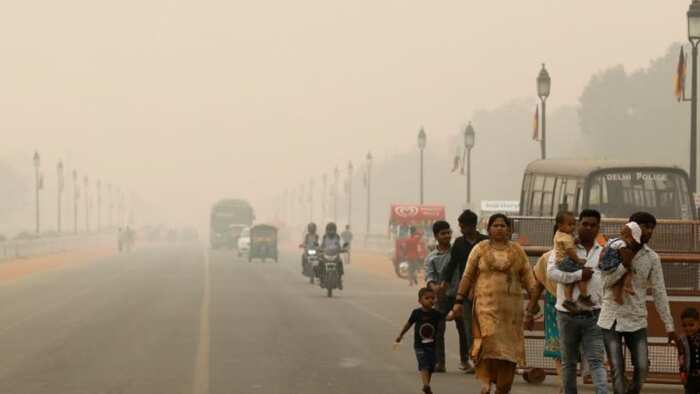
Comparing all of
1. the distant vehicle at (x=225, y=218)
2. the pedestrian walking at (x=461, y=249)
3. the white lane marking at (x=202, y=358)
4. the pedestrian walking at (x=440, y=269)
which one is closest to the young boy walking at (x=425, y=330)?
the pedestrian walking at (x=461, y=249)

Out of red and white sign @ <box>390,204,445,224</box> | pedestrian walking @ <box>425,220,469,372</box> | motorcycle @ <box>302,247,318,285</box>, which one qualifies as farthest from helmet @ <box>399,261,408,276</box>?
pedestrian walking @ <box>425,220,469,372</box>

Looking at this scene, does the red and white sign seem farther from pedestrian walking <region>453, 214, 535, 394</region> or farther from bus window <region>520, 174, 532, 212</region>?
pedestrian walking <region>453, 214, 535, 394</region>

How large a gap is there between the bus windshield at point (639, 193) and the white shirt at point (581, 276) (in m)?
20.2

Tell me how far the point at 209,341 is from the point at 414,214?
40.9 metres

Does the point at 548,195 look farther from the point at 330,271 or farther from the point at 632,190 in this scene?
the point at 330,271

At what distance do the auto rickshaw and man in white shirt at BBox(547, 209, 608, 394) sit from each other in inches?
2569

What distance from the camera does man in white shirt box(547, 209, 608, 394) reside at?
46.1 ft

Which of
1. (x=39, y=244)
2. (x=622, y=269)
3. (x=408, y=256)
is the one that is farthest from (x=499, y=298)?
(x=39, y=244)

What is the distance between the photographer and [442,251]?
729 inches

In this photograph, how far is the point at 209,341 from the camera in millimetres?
24266

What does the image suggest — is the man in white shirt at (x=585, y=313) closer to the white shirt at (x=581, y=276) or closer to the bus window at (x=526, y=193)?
the white shirt at (x=581, y=276)

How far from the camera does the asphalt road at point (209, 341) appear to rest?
17.6m

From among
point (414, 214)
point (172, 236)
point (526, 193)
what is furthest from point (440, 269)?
point (172, 236)

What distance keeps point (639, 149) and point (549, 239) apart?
11798 cm
